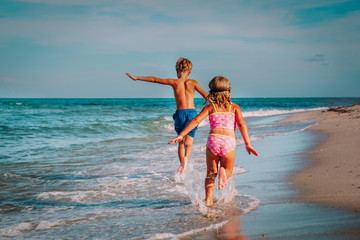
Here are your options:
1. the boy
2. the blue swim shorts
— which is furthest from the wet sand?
the blue swim shorts

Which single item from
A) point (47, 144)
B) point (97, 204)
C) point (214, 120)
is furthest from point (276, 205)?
point (47, 144)

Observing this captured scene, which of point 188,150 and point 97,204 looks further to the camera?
point 188,150

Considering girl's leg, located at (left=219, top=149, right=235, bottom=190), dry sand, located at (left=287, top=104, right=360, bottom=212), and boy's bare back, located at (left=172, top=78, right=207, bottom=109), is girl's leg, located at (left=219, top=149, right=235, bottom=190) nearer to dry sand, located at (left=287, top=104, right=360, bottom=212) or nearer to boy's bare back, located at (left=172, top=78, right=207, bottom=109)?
dry sand, located at (left=287, top=104, right=360, bottom=212)

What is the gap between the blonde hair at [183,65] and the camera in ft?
18.0

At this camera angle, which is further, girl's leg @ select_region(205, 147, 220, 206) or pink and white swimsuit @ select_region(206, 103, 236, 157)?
girl's leg @ select_region(205, 147, 220, 206)

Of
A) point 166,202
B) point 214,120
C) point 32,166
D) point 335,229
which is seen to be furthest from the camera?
point 32,166

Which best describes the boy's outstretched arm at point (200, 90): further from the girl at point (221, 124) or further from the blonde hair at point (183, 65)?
the girl at point (221, 124)

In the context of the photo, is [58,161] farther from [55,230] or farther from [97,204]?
[55,230]

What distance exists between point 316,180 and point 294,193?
62cm

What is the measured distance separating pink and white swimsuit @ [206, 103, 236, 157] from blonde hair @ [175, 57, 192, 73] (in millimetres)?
1908

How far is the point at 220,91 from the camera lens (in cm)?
371

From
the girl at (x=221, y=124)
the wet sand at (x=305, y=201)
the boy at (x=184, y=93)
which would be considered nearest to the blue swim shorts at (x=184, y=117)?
the boy at (x=184, y=93)

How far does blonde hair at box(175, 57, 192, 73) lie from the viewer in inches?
216

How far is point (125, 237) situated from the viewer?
3.08 meters
